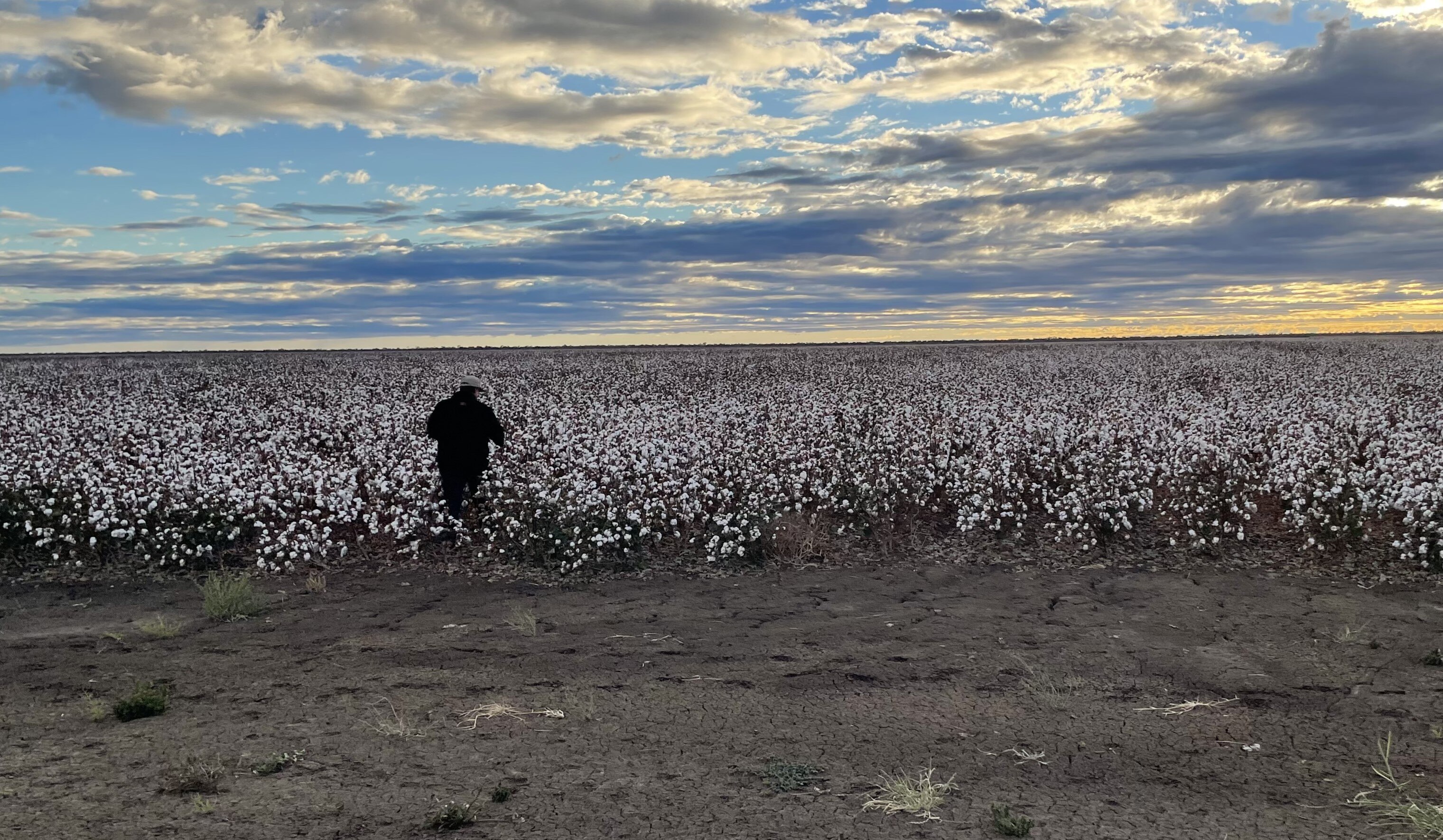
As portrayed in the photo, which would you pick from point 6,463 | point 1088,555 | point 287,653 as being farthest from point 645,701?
point 6,463

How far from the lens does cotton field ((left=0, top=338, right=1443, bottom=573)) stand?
12578mm

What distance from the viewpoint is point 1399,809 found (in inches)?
211

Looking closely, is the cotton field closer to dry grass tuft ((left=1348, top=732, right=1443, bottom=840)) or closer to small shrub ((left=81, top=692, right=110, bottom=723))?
small shrub ((left=81, top=692, right=110, bottom=723))

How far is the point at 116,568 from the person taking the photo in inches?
484

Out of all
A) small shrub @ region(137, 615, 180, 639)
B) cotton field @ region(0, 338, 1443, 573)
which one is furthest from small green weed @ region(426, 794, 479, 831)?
cotton field @ region(0, 338, 1443, 573)

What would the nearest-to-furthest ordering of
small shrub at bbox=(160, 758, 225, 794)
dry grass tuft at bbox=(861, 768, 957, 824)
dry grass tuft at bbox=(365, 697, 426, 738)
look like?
1. dry grass tuft at bbox=(861, 768, 957, 824)
2. small shrub at bbox=(160, 758, 225, 794)
3. dry grass tuft at bbox=(365, 697, 426, 738)

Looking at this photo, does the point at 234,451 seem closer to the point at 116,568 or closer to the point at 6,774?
the point at 116,568

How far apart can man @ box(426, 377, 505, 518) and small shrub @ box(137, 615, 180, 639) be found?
3999 mm

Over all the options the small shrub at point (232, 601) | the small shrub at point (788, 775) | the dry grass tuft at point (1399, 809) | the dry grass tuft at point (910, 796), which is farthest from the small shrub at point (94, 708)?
the dry grass tuft at point (1399, 809)

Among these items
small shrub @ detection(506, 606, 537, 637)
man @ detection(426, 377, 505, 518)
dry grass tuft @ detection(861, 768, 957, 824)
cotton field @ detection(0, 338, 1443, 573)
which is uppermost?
man @ detection(426, 377, 505, 518)

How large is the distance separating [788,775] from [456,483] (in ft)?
26.9

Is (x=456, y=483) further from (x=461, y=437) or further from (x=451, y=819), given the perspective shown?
(x=451, y=819)

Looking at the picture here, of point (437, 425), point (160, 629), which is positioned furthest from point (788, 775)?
point (437, 425)

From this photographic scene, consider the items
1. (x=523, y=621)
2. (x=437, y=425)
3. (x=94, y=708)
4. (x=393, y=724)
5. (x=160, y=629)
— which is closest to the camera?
(x=393, y=724)
